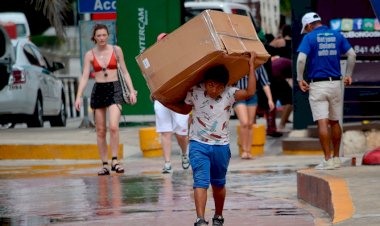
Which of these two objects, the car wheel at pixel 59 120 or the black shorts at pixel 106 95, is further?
the car wheel at pixel 59 120

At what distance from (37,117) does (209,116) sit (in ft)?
52.3

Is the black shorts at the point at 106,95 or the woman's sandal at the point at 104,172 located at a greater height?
the black shorts at the point at 106,95

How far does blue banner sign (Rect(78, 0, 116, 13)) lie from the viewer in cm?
2488

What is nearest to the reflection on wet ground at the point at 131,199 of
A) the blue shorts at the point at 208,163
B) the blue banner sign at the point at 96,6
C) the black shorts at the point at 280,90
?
the blue shorts at the point at 208,163

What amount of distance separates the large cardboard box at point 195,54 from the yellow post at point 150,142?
837 cm

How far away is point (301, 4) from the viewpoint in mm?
20453

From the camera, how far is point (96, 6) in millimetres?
25047

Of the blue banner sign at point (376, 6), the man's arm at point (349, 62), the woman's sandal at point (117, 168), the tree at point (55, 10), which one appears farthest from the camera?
the tree at point (55, 10)

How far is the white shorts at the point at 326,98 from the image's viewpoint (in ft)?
50.6

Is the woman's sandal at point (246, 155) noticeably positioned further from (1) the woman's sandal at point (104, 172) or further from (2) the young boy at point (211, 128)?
(2) the young boy at point (211, 128)

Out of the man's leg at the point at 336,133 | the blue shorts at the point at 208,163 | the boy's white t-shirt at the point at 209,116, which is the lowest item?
the man's leg at the point at 336,133

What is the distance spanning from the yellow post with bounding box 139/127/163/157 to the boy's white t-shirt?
8.63 m

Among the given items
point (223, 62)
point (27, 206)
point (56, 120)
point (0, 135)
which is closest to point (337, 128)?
point (27, 206)

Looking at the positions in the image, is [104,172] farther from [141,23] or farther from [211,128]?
[141,23]
